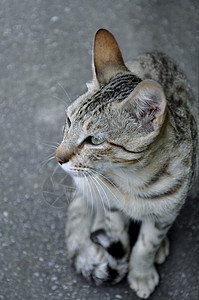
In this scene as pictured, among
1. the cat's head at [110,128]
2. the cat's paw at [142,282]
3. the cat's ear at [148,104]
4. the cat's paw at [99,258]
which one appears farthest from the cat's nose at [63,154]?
the cat's paw at [142,282]

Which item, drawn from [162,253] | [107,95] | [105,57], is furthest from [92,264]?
[105,57]

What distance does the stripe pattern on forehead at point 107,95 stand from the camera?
6.14ft

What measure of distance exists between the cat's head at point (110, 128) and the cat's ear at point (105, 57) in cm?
6

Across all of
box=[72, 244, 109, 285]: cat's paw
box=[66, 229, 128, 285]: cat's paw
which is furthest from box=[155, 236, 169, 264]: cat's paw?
box=[72, 244, 109, 285]: cat's paw

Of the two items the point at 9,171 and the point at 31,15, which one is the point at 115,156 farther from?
the point at 31,15

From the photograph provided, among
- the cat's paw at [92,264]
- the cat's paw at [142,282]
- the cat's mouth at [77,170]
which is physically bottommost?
the cat's paw at [142,282]

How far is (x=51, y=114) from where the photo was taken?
11.0 feet

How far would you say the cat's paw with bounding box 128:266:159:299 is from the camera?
2.53 m

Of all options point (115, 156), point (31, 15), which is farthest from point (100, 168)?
point (31, 15)

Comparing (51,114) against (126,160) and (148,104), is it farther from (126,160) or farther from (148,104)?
(148,104)

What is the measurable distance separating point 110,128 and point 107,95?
16cm

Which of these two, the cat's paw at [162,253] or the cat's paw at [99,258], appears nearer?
the cat's paw at [99,258]

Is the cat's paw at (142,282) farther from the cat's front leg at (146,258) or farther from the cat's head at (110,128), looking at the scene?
the cat's head at (110,128)

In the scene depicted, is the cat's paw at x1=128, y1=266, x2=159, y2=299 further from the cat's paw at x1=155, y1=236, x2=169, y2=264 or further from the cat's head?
the cat's head
